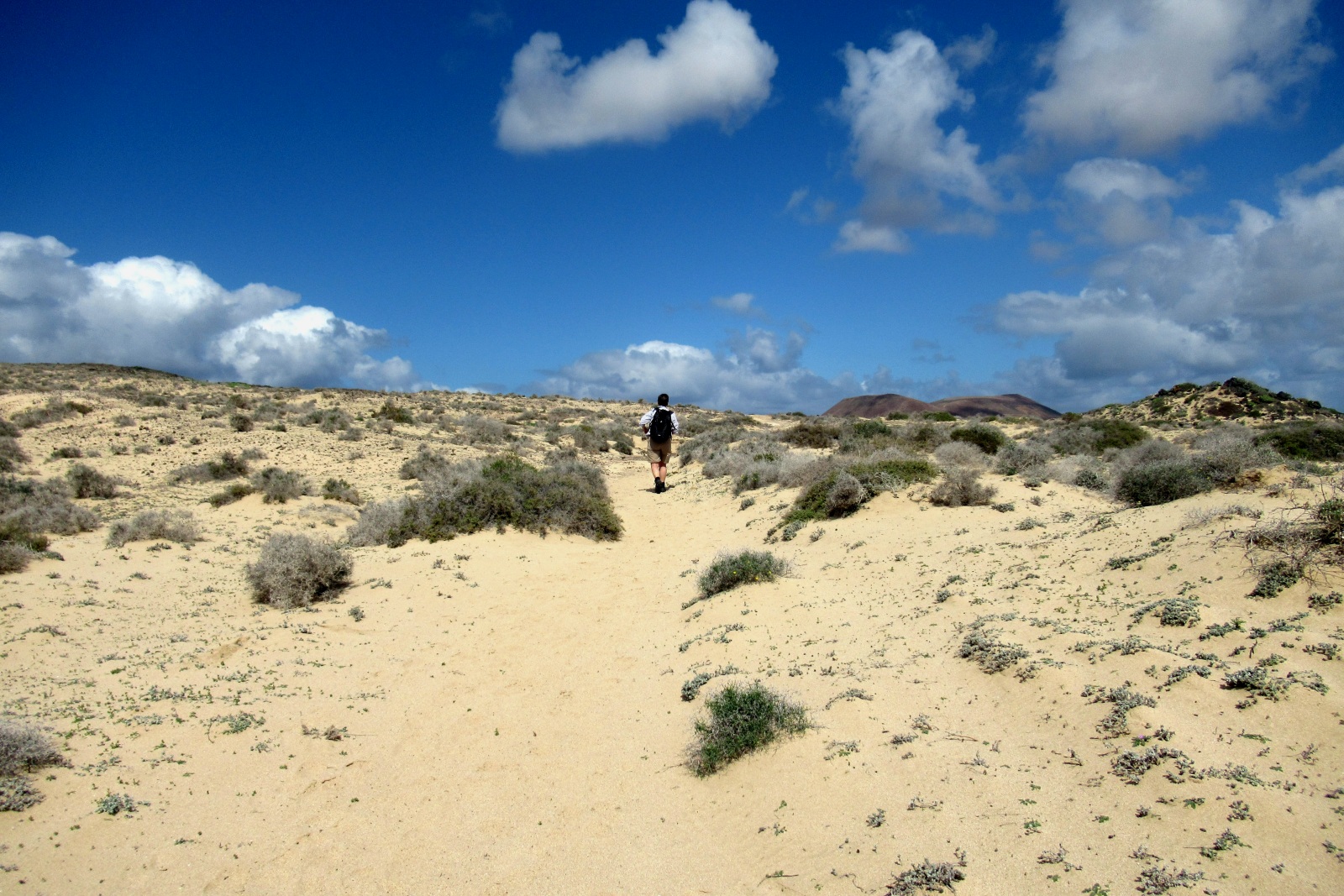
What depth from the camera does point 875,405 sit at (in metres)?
45.8

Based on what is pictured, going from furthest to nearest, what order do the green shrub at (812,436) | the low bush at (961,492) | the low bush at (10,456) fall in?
the green shrub at (812,436) < the low bush at (10,456) < the low bush at (961,492)

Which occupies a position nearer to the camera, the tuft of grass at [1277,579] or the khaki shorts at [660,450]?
the tuft of grass at [1277,579]

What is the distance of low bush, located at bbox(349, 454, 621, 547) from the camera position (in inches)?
471

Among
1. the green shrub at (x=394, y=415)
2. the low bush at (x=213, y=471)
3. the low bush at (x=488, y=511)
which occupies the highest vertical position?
the green shrub at (x=394, y=415)

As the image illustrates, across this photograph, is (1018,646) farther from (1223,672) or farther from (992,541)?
(992,541)

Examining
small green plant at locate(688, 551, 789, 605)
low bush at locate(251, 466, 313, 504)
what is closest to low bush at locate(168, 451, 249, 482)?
low bush at locate(251, 466, 313, 504)

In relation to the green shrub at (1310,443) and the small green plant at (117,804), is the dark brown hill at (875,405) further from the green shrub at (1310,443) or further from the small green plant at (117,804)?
the small green plant at (117,804)

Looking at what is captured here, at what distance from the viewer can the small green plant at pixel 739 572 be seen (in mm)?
8602

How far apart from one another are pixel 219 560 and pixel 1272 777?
1236 centimetres

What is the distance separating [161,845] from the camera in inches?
172

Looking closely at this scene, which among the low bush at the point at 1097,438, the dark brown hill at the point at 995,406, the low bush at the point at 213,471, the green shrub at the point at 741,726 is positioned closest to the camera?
the green shrub at the point at 741,726

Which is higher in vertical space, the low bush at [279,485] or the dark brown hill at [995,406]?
the dark brown hill at [995,406]

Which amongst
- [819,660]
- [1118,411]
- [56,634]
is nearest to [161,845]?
[56,634]

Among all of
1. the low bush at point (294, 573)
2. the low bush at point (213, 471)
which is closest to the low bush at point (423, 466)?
the low bush at point (213, 471)
